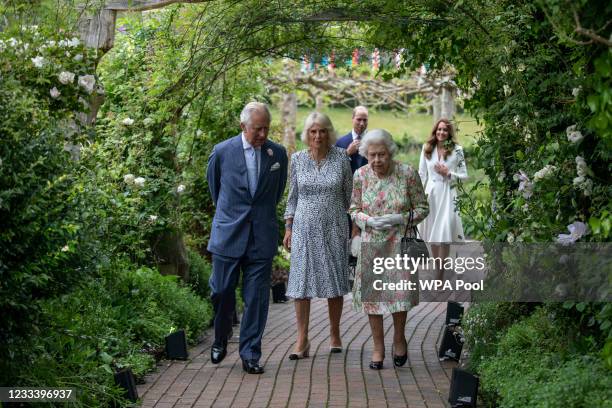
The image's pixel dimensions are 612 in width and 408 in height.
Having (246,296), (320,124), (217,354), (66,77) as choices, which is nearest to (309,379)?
(246,296)

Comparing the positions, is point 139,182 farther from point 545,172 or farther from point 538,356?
point 538,356

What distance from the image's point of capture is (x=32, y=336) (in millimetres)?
5883

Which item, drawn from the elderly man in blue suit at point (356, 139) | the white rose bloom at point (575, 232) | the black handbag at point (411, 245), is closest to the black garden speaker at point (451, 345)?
the black handbag at point (411, 245)

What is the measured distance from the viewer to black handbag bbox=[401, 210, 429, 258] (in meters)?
8.19

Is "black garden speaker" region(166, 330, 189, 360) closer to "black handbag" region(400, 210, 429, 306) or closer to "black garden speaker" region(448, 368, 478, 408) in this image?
"black handbag" region(400, 210, 429, 306)

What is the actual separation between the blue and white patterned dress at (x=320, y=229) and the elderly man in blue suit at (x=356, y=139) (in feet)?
7.99

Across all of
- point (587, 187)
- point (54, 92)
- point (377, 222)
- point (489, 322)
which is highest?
point (54, 92)

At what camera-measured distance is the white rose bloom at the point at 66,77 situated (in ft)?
21.6

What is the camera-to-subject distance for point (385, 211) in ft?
27.3

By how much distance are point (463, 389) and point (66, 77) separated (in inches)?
121

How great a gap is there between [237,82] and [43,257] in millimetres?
6564

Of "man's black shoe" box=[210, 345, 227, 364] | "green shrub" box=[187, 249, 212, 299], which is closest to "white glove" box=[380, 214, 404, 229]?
"man's black shoe" box=[210, 345, 227, 364]

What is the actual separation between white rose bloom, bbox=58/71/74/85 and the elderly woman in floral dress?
2566mm

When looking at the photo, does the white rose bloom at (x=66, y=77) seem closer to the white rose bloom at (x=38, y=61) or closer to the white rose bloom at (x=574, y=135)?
the white rose bloom at (x=38, y=61)
